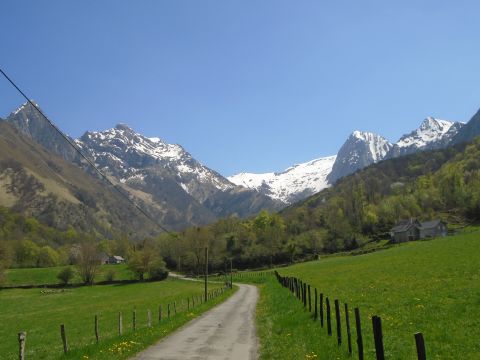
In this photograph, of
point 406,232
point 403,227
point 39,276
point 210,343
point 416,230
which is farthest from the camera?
point 403,227

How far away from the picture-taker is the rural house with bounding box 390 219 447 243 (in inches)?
6467

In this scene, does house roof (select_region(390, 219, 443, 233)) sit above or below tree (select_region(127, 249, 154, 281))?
above

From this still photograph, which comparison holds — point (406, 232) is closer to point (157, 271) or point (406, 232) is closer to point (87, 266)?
point (157, 271)

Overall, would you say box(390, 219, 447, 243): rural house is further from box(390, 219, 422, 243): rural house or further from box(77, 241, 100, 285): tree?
box(77, 241, 100, 285): tree

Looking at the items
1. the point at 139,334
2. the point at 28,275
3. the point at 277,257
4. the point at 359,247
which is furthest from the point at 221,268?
the point at 139,334

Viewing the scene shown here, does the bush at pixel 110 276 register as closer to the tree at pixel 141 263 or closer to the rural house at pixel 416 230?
the tree at pixel 141 263

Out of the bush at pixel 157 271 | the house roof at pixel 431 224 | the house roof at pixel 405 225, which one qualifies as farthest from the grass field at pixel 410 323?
the house roof at pixel 405 225

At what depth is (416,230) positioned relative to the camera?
174m

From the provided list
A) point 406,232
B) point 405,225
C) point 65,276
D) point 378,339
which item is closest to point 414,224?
point 405,225

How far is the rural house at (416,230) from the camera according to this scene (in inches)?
6467

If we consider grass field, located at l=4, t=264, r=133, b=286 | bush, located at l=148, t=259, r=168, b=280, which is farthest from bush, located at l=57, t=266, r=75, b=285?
bush, located at l=148, t=259, r=168, b=280

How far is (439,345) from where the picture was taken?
701 inches

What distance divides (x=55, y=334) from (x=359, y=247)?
480 feet

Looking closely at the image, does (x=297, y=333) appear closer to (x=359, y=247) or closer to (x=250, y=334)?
(x=250, y=334)
